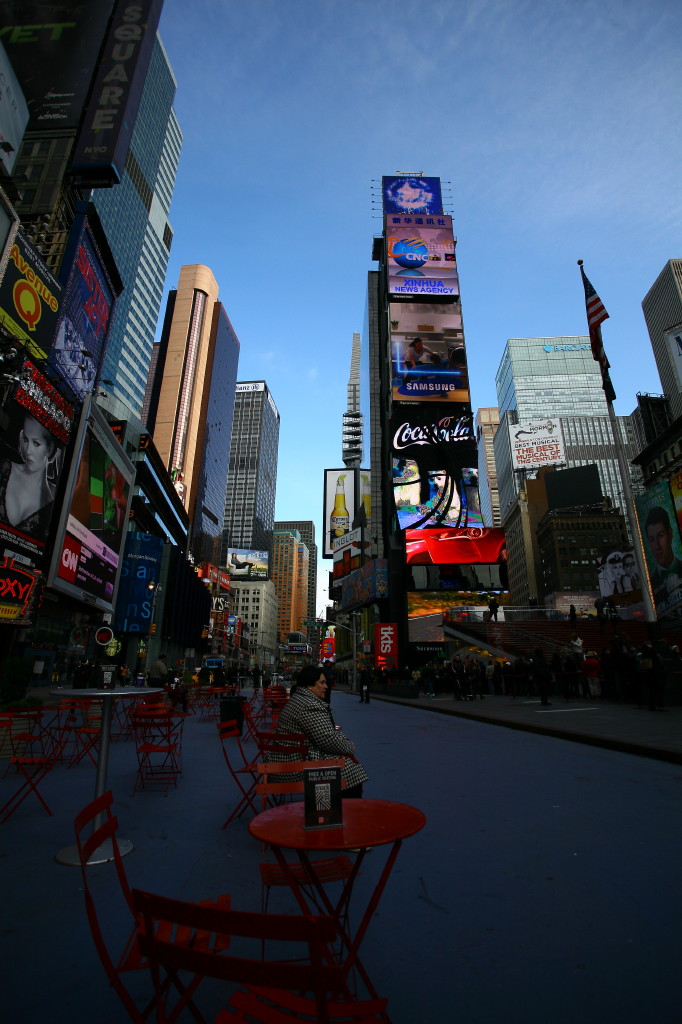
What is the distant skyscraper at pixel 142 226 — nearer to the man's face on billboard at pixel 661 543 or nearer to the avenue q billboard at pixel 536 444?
the man's face on billboard at pixel 661 543

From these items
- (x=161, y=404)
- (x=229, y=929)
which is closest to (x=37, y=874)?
(x=229, y=929)

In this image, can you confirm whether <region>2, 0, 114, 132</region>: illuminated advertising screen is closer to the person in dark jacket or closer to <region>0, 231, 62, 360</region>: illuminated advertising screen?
<region>0, 231, 62, 360</region>: illuminated advertising screen

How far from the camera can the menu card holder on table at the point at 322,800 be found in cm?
241

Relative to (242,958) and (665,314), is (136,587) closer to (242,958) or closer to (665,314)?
(242,958)

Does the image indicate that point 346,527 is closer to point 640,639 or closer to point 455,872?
point 640,639

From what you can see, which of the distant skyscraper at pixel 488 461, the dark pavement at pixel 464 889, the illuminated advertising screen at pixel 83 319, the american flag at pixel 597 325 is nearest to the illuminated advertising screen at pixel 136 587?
the illuminated advertising screen at pixel 83 319

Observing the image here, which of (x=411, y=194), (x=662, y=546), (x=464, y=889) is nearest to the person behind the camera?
(x=464, y=889)

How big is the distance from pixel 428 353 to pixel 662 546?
28.0 metres

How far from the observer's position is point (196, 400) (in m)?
126

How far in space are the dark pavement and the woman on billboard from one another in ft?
57.5

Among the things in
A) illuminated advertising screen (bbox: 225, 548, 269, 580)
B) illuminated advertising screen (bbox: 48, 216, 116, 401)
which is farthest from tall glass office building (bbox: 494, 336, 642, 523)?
illuminated advertising screen (bbox: 48, 216, 116, 401)

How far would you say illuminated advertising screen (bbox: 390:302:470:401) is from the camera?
4838 cm

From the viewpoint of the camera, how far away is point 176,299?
136625mm

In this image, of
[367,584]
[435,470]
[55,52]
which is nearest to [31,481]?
[55,52]
